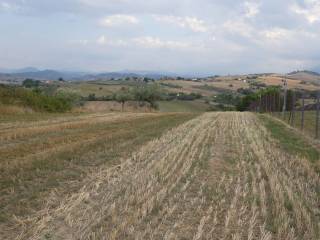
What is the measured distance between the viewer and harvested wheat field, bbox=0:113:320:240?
24.2 feet

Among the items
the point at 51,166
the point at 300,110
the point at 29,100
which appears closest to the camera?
the point at 51,166

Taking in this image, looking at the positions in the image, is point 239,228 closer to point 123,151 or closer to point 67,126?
point 123,151

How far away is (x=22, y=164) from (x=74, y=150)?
124 inches

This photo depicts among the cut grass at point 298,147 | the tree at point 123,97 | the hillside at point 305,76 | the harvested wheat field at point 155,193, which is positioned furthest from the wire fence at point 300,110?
the hillside at point 305,76

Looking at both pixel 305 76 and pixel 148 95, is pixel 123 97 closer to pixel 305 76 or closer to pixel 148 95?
pixel 148 95

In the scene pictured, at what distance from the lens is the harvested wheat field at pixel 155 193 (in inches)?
290

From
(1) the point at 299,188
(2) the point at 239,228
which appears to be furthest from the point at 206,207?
(1) the point at 299,188

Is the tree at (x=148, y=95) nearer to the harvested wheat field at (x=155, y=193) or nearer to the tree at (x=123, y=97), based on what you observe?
the tree at (x=123, y=97)

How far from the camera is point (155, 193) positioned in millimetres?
9688

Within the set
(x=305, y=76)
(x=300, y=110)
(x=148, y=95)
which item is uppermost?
(x=305, y=76)

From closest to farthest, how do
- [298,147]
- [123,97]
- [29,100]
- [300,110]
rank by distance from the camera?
[298,147], [29,100], [300,110], [123,97]

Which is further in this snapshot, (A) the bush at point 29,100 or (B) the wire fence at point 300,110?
(A) the bush at point 29,100

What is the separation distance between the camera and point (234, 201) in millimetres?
9211

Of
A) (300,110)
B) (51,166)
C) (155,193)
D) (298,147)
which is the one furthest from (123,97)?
(155,193)
